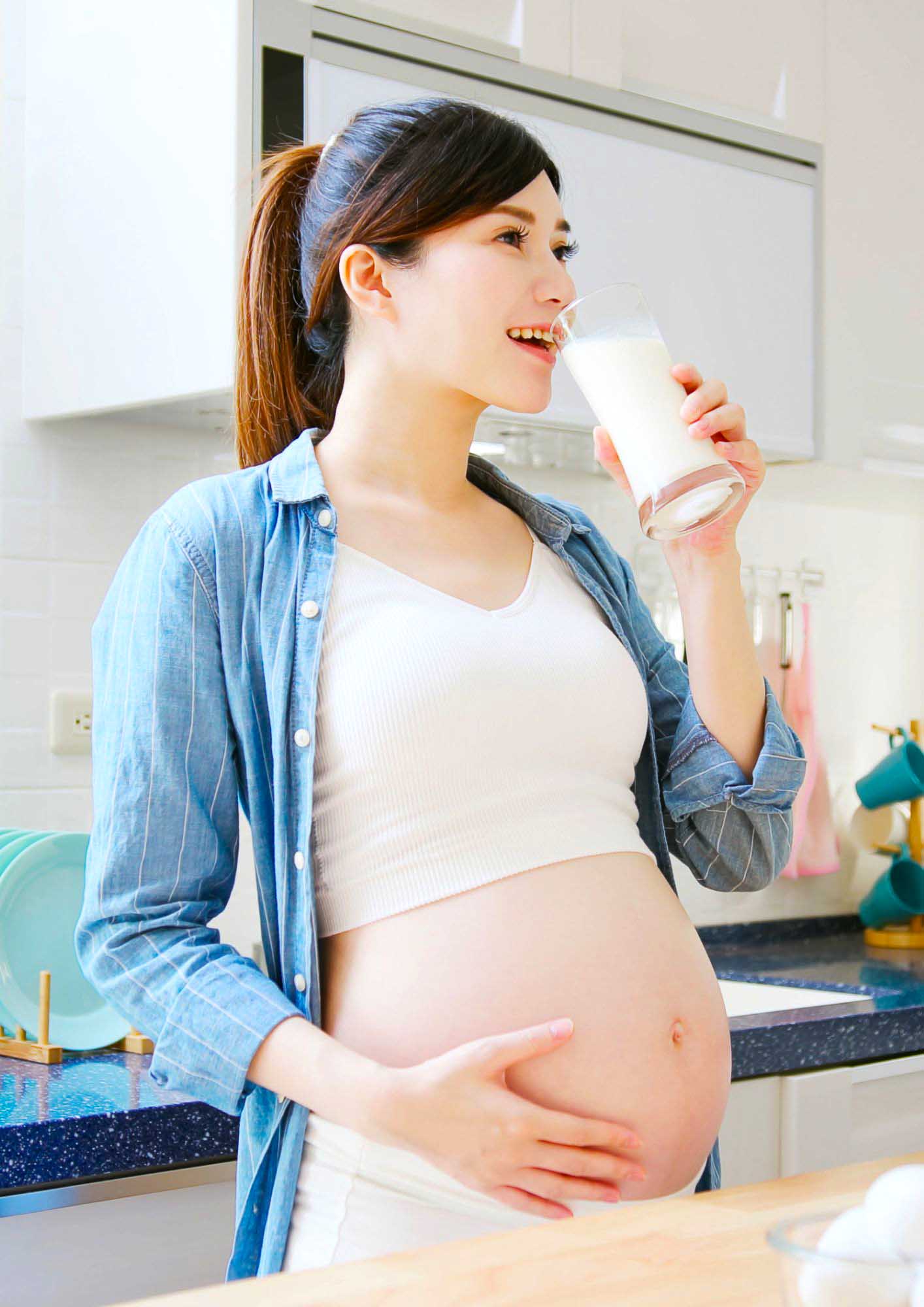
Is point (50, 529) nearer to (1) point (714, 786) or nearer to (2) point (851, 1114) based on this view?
(1) point (714, 786)

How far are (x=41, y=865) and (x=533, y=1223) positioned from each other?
0.84m

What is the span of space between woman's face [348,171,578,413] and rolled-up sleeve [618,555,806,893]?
26 centimetres

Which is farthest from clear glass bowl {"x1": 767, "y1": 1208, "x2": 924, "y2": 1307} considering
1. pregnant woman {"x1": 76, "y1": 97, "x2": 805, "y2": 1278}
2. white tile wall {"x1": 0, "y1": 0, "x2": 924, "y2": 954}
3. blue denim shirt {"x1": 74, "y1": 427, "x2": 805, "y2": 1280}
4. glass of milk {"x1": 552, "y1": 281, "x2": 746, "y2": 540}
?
white tile wall {"x1": 0, "y1": 0, "x2": 924, "y2": 954}

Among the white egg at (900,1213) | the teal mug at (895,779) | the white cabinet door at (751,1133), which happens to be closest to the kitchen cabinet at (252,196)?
the teal mug at (895,779)

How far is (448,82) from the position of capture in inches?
71.7

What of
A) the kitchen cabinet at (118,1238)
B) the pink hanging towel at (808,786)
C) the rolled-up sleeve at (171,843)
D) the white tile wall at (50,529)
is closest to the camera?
the rolled-up sleeve at (171,843)

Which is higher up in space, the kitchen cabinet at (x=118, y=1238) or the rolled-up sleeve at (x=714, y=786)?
the rolled-up sleeve at (x=714, y=786)

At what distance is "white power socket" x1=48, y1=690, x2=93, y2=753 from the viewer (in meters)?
1.97

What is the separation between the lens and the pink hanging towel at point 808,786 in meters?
2.72

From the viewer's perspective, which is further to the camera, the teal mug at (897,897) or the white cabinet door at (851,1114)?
the teal mug at (897,897)

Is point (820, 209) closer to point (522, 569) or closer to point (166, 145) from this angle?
point (166, 145)

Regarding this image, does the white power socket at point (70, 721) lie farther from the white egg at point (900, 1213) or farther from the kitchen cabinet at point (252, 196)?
the white egg at point (900, 1213)

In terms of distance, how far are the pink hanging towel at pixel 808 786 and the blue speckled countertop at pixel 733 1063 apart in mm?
121

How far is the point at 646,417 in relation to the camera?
3.52 feet
